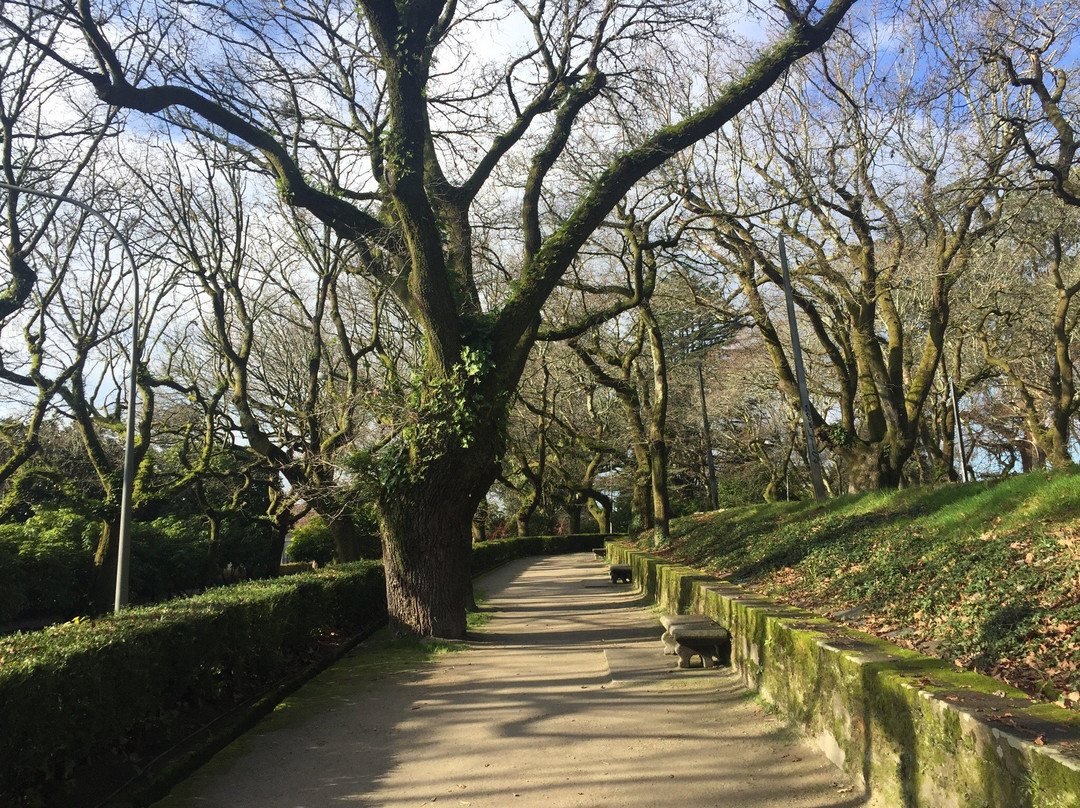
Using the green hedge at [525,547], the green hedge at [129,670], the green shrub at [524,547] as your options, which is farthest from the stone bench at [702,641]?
the green shrub at [524,547]

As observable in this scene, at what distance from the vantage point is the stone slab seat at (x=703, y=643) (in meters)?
8.73

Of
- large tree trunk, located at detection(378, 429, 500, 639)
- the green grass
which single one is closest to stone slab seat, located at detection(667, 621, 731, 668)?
large tree trunk, located at detection(378, 429, 500, 639)

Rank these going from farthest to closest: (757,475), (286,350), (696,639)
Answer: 1. (757,475)
2. (286,350)
3. (696,639)

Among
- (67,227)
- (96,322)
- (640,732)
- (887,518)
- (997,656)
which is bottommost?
(640,732)

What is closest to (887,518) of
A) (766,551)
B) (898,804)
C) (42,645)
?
(766,551)

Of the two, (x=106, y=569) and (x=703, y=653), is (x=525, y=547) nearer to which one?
(x=106, y=569)

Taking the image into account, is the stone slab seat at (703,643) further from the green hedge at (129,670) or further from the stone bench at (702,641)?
the green hedge at (129,670)

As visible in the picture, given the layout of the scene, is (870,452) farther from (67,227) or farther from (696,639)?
(67,227)

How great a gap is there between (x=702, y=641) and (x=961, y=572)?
338 centimetres

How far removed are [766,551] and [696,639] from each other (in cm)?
345

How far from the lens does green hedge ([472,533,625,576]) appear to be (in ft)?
101

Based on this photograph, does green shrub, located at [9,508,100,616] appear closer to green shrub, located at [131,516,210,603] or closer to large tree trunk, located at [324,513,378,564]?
green shrub, located at [131,516,210,603]

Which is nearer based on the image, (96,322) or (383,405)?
(383,405)

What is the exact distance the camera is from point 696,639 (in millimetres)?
8812
